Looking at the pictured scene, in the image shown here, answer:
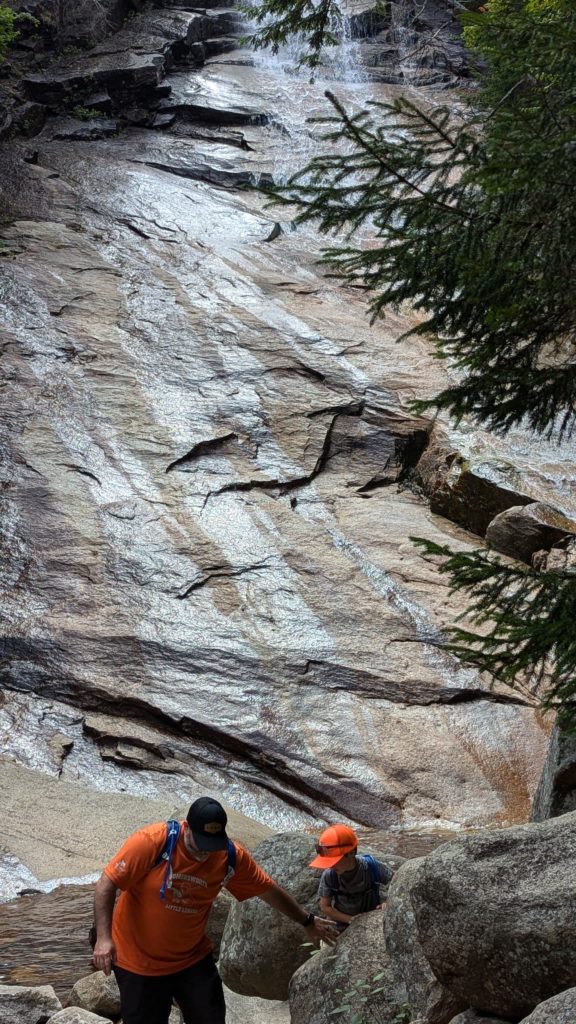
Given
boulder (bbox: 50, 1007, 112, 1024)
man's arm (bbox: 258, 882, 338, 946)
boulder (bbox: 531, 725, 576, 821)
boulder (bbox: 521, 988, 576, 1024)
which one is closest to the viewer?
boulder (bbox: 521, 988, 576, 1024)

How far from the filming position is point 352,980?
4500mm

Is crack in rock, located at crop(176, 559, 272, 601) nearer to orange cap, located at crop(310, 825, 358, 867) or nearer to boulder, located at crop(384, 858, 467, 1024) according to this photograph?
orange cap, located at crop(310, 825, 358, 867)

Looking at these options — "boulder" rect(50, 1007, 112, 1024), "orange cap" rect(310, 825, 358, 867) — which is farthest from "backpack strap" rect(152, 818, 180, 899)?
"boulder" rect(50, 1007, 112, 1024)

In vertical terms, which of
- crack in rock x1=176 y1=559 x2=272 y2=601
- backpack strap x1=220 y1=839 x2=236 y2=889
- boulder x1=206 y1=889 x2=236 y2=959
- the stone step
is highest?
the stone step

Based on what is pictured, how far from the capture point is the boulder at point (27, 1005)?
16.8 feet

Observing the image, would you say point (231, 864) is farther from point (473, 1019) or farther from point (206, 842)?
point (473, 1019)

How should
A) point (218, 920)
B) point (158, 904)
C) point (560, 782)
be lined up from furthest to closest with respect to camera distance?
1. point (560, 782)
2. point (218, 920)
3. point (158, 904)

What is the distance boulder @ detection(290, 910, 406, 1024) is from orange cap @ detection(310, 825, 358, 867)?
511 mm

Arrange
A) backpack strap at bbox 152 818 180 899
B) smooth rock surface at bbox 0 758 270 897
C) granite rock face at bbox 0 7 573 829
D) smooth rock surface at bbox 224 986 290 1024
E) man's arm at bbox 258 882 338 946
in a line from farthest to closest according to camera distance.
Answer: granite rock face at bbox 0 7 573 829 → smooth rock surface at bbox 0 758 270 897 → smooth rock surface at bbox 224 986 290 1024 → man's arm at bbox 258 882 338 946 → backpack strap at bbox 152 818 180 899

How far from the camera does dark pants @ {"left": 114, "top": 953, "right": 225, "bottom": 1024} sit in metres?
4.06

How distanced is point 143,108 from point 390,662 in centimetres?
2195

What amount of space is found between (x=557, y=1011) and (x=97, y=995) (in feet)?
12.2

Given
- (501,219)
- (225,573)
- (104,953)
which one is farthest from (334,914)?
(225,573)

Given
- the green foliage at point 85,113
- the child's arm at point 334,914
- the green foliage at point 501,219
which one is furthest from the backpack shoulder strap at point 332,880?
the green foliage at point 85,113
